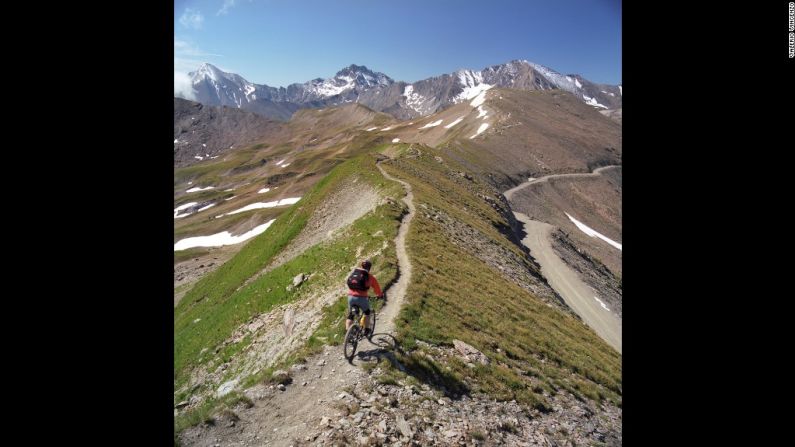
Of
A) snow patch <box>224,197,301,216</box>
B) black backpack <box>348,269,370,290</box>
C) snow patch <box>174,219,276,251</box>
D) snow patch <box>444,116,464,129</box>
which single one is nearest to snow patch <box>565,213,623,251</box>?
snow patch <box>174,219,276,251</box>

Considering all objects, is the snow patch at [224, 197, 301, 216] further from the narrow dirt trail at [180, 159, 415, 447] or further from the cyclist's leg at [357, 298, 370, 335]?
the narrow dirt trail at [180, 159, 415, 447]

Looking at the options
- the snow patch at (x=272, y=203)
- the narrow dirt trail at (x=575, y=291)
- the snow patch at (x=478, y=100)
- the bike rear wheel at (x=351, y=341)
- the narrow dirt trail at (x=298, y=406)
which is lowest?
the snow patch at (x=272, y=203)

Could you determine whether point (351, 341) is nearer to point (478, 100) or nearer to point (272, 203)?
point (272, 203)

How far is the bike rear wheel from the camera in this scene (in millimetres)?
13867

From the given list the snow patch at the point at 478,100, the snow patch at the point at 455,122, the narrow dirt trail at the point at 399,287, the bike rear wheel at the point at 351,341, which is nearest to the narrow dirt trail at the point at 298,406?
the bike rear wheel at the point at 351,341

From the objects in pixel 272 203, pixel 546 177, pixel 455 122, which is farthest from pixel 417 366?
pixel 455 122

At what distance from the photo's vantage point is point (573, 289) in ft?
146

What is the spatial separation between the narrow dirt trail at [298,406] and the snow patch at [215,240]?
80.1m

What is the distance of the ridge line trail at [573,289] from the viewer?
37750mm

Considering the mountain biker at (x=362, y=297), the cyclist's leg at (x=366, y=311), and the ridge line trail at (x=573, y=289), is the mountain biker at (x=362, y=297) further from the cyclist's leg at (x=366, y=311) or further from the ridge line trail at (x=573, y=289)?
the ridge line trail at (x=573, y=289)

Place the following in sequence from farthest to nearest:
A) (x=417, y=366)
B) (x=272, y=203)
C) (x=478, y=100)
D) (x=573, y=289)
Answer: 1. (x=478, y=100)
2. (x=272, y=203)
3. (x=573, y=289)
4. (x=417, y=366)

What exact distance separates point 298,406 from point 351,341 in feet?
9.91

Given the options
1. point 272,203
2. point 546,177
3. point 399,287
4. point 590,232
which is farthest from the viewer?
point 546,177

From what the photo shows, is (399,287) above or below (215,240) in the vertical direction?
above
